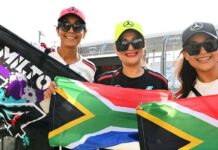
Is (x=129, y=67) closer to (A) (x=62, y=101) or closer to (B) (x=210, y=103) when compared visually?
(A) (x=62, y=101)

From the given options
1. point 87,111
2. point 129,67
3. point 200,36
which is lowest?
point 87,111

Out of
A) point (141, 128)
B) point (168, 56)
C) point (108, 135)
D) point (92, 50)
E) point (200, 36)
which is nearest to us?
point (141, 128)

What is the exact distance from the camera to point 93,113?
12.0ft

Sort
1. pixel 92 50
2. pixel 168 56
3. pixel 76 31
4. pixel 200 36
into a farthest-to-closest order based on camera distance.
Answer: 1. pixel 92 50
2. pixel 168 56
3. pixel 76 31
4. pixel 200 36

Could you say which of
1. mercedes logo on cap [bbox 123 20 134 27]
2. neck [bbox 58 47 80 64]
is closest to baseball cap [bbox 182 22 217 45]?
mercedes logo on cap [bbox 123 20 134 27]

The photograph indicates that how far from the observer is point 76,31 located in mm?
4191

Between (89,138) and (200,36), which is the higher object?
(200,36)

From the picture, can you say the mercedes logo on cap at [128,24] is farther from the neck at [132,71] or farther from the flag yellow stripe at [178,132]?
the flag yellow stripe at [178,132]

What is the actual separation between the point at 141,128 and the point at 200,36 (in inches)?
35.7

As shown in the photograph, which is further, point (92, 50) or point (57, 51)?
point (92, 50)

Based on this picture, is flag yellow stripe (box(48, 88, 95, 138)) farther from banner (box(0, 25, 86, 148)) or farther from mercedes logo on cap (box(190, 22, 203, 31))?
mercedes logo on cap (box(190, 22, 203, 31))

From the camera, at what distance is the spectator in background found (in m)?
3.81

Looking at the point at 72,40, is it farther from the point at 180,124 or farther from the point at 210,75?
the point at 180,124

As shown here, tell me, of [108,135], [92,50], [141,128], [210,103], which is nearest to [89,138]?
[108,135]
